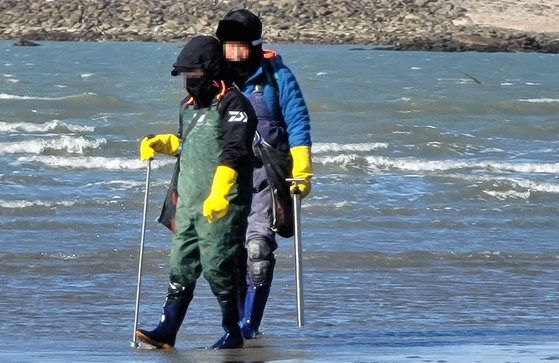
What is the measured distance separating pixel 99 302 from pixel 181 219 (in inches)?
86.4

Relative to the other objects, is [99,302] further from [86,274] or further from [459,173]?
[459,173]

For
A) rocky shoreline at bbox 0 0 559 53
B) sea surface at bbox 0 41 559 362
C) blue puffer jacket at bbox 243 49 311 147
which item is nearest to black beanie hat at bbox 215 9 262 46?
blue puffer jacket at bbox 243 49 311 147

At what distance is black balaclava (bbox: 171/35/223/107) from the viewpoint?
20.3 feet

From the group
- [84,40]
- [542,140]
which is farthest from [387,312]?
[84,40]

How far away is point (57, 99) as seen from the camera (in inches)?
1026

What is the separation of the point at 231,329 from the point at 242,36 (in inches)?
54.1

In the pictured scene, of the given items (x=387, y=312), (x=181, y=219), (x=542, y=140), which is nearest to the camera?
(x=181, y=219)

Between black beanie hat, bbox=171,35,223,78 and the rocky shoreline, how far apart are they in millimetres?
48221

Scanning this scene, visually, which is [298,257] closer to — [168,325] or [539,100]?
[168,325]

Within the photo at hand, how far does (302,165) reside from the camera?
22.0ft

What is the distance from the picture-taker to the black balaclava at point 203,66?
20.3 feet

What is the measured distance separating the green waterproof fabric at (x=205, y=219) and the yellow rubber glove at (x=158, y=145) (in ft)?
0.45

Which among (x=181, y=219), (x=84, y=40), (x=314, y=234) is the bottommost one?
(x=84, y=40)

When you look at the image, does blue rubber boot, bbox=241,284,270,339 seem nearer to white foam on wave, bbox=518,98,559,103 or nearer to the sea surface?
the sea surface
